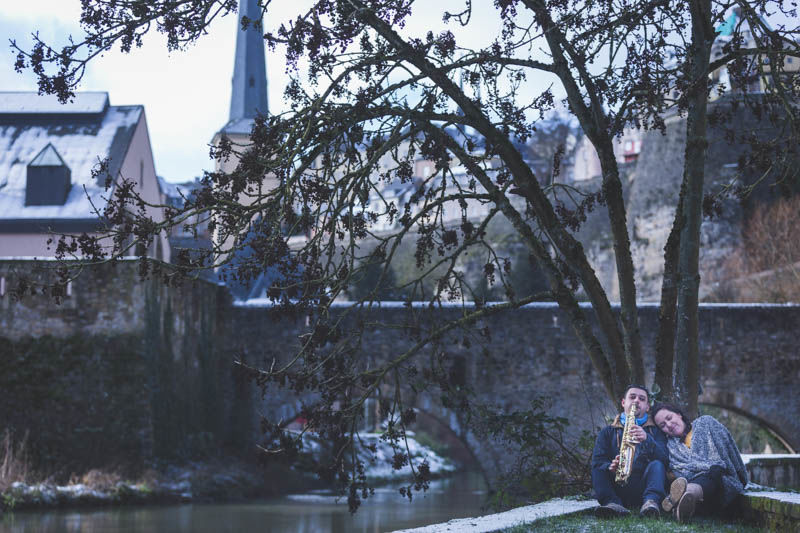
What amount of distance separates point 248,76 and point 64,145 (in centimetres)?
1565

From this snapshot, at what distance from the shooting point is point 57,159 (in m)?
25.5

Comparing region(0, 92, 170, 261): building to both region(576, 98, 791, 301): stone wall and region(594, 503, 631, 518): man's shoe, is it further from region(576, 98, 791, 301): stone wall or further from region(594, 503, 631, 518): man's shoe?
region(594, 503, 631, 518): man's shoe

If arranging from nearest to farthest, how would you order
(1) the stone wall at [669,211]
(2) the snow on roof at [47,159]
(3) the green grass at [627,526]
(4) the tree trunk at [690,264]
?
(3) the green grass at [627,526] → (4) the tree trunk at [690,264] → (2) the snow on roof at [47,159] → (1) the stone wall at [669,211]

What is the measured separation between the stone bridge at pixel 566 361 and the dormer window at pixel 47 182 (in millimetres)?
6979

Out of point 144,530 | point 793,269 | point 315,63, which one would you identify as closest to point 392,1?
point 315,63

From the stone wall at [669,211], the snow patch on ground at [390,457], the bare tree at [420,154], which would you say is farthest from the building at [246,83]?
the bare tree at [420,154]

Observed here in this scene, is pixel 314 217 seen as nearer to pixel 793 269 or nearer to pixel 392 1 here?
pixel 392 1

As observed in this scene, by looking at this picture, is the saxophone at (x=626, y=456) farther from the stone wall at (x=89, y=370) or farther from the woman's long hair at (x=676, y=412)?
the stone wall at (x=89, y=370)

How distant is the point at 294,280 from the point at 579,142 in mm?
47843

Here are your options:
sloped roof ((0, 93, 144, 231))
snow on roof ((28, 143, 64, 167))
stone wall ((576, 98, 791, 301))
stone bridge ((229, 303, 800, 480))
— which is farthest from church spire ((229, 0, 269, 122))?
stone bridge ((229, 303, 800, 480))

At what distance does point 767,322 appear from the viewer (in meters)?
20.8

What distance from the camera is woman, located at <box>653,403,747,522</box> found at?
6.04m

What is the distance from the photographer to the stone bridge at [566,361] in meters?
20.5

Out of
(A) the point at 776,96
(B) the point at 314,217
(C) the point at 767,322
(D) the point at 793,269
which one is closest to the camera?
(B) the point at 314,217
